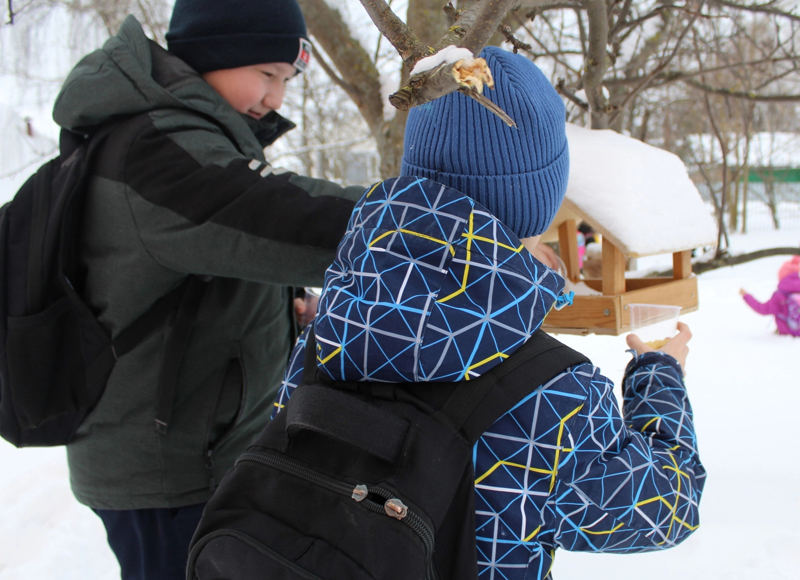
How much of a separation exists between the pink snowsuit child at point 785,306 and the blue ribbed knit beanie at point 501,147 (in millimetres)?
5096

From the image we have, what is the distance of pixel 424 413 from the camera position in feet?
2.46

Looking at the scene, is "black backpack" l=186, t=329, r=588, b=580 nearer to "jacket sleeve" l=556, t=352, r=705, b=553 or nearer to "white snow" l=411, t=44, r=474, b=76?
"jacket sleeve" l=556, t=352, r=705, b=553

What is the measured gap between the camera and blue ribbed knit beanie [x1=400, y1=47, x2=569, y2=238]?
0.88 metres

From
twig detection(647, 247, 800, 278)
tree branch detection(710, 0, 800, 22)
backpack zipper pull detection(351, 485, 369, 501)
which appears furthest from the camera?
twig detection(647, 247, 800, 278)

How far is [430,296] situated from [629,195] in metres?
1.02

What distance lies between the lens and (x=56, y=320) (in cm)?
127

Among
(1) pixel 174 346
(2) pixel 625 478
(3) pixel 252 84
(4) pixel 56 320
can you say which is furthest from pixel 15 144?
(2) pixel 625 478

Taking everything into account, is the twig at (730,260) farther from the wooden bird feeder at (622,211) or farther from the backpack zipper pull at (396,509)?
the backpack zipper pull at (396,509)

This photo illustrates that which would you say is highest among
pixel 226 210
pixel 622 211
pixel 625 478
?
pixel 226 210

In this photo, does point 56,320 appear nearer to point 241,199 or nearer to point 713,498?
point 241,199

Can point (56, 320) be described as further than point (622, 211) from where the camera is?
No

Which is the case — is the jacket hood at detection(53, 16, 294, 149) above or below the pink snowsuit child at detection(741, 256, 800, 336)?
above

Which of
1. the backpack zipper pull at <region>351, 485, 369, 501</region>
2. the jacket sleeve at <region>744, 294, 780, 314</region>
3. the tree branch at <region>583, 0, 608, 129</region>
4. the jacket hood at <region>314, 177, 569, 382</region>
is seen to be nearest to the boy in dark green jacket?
the jacket hood at <region>314, 177, 569, 382</region>

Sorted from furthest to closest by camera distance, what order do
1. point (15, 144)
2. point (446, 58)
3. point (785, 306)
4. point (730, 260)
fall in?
1. point (15, 144)
2. point (785, 306)
3. point (730, 260)
4. point (446, 58)
